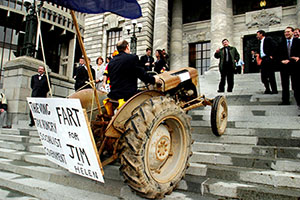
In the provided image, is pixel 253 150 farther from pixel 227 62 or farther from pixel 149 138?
pixel 227 62

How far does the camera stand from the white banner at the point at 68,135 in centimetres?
218

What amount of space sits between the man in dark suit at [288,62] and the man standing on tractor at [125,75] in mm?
4298

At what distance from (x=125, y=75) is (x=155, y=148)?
1046 millimetres

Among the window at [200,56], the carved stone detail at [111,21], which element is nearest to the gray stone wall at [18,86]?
the carved stone detail at [111,21]

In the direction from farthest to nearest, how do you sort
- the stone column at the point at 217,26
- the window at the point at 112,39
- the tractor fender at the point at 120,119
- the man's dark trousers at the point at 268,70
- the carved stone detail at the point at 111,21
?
the window at the point at 112,39 → the carved stone detail at the point at 111,21 → the stone column at the point at 217,26 → the man's dark trousers at the point at 268,70 → the tractor fender at the point at 120,119

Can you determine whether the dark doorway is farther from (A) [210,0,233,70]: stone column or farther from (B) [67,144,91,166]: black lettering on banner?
(B) [67,144,91,166]: black lettering on banner

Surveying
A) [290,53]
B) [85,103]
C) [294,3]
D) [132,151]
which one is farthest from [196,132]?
[294,3]

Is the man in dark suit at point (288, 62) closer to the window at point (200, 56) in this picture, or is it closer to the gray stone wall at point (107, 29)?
the gray stone wall at point (107, 29)

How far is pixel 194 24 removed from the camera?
21.2 m

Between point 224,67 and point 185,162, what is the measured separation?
20.9 ft

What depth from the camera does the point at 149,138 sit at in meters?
2.34

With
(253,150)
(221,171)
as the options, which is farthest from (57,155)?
(253,150)

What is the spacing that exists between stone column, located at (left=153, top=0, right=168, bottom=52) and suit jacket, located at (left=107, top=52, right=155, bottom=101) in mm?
15549

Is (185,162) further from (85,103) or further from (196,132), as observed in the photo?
(196,132)
